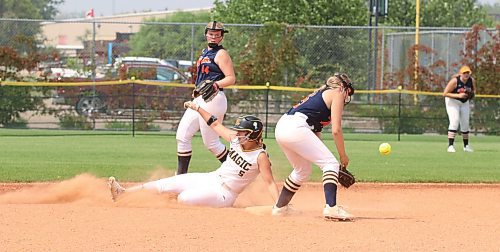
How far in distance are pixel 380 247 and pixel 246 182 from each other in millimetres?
2722

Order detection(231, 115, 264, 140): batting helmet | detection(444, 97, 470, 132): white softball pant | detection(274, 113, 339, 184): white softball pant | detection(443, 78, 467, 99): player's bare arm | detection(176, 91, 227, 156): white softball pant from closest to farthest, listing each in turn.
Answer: detection(274, 113, 339, 184): white softball pant
detection(231, 115, 264, 140): batting helmet
detection(176, 91, 227, 156): white softball pant
detection(443, 78, 467, 99): player's bare arm
detection(444, 97, 470, 132): white softball pant

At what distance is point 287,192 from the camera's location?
32.0 feet

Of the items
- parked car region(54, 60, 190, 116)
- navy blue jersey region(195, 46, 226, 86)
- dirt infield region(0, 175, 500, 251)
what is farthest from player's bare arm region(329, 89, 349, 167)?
parked car region(54, 60, 190, 116)

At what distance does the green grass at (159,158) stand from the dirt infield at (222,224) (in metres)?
2.47

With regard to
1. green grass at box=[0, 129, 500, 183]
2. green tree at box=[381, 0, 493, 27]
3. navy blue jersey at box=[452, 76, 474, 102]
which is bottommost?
green grass at box=[0, 129, 500, 183]

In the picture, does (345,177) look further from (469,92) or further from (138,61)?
(138,61)

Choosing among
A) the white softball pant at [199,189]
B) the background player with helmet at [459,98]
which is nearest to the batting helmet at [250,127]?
the white softball pant at [199,189]

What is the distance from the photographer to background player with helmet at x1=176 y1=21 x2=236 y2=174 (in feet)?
37.9

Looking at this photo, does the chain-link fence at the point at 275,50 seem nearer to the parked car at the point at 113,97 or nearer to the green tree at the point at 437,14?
the parked car at the point at 113,97

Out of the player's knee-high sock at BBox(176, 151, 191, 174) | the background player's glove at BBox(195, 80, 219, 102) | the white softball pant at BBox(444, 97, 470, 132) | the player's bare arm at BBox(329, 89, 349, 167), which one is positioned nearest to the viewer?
the player's bare arm at BBox(329, 89, 349, 167)

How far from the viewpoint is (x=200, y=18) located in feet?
229

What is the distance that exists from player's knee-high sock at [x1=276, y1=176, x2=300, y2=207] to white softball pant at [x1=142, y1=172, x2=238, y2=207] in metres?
0.81

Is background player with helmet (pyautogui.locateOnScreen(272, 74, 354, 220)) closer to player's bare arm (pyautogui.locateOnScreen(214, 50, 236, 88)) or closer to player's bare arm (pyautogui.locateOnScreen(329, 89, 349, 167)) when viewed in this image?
player's bare arm (pyautogui.locateOnScreen(329, 89, 349, 167))

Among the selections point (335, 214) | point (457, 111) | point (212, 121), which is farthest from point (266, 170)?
point (457, 111)
